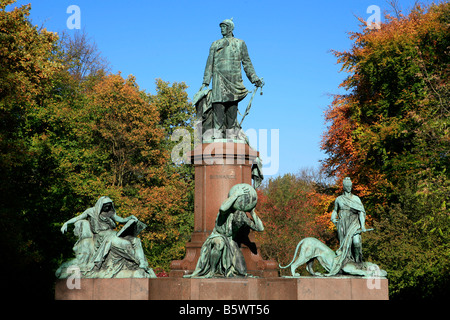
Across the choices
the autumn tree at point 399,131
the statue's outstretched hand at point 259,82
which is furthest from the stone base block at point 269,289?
the autumn tree at point 399,131

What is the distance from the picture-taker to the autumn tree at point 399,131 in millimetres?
20031

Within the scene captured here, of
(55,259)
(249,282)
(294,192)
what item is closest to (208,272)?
(249,282)

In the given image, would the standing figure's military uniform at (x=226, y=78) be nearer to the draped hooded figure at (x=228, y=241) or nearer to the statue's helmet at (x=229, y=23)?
the statue's helmet at (x=229, y=23)

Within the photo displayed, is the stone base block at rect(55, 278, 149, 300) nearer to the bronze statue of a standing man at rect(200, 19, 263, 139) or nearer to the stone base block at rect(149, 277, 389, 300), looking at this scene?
the stone base block at rect(149, 277, 389, 300)

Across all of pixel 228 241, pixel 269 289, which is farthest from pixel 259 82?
pixel 269 289

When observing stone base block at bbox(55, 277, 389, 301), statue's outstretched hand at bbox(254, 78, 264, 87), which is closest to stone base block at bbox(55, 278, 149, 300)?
stone base block at bbox(55, 277, 389, 301)

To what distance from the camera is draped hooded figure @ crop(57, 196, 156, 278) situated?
1176 cm

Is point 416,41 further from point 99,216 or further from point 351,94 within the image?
point 99,216

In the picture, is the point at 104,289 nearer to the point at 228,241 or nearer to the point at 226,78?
the point at 228,241

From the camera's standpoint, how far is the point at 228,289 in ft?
35.9

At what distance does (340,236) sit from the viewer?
13.0 metres

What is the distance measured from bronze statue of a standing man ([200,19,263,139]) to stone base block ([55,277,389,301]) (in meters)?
4.41

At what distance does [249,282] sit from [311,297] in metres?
1.65
